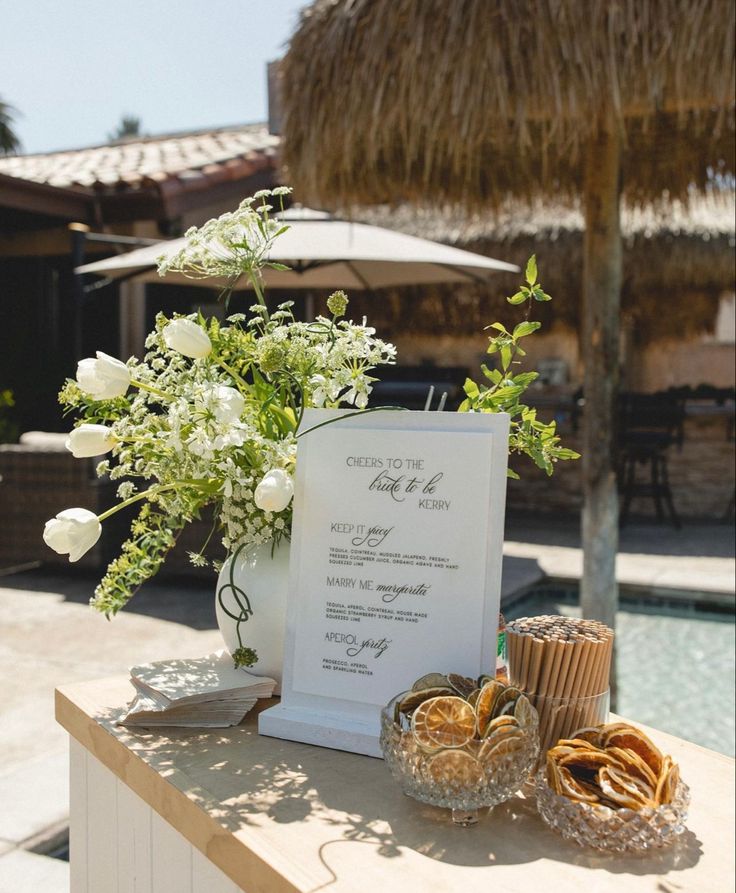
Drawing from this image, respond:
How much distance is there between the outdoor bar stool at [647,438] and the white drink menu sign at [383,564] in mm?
6800

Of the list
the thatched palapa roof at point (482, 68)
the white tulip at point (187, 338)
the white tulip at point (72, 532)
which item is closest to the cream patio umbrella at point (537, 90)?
the thatched palapa roof at point (482, 68)

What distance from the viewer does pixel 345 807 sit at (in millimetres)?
867

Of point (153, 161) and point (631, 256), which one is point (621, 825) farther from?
point (153, 161)

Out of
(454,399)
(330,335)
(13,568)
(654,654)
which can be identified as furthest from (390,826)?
(454,399)

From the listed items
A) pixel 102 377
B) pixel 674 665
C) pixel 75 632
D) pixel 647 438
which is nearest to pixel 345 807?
pixel 102 377

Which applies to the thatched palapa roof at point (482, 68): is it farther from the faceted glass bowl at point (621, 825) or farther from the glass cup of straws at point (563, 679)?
the faceted glass bowl at point (621, 825)

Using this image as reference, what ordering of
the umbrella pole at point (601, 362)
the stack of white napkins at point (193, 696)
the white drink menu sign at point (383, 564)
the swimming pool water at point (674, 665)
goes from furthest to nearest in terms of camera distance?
the umbrella pole at point (601, 362) → the swimming pool water at point (674, 665) → the stack of white napkins at point (193, 696) → the white drink menu sign at point (383, 564)

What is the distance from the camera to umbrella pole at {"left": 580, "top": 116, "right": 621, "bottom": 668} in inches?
137

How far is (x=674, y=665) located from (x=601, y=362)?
58.6 inches

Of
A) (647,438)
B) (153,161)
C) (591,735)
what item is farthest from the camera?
(153,161)

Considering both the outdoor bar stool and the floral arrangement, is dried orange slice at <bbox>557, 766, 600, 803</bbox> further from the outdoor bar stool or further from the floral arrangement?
the outdoor bar stool

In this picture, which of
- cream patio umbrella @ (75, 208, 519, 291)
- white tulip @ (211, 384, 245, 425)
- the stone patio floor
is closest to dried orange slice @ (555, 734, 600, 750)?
white tulip @ (211, 384, 245, 425)

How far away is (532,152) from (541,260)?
3.63 m

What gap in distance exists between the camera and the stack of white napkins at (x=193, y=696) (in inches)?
42.3
